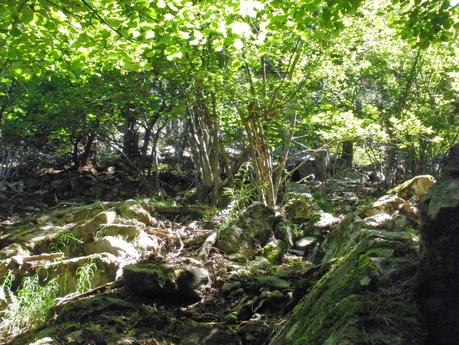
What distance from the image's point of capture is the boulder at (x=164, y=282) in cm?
495

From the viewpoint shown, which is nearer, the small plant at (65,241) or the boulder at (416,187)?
the small plant at (65,241)

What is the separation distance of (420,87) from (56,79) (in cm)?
1254

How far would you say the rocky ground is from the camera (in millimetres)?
2744

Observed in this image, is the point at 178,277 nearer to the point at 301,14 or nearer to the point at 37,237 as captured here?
the point at 301,14

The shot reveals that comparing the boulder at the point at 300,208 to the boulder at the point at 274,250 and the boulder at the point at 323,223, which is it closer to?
the boulder at the point at 323,223

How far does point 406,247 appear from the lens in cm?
317

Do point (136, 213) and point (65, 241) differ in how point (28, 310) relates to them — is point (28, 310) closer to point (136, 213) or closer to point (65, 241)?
point (65, 241)

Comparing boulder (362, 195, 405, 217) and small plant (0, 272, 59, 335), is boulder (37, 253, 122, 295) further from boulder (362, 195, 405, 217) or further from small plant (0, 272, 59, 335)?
boulder (362, 195, 405, 217)

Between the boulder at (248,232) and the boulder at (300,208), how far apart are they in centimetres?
233

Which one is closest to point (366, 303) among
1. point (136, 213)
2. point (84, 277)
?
point (84, 277)

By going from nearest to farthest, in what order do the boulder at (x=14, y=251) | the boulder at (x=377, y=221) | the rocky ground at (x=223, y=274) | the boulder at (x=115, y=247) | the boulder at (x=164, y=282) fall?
the rocky ground at (x=223, y=274) → the boulder at (x=164, y=282) → the boulder at (x=377, y=221) → the boulder at (x=115, y=247) → the boulder at (x=14, y=251)

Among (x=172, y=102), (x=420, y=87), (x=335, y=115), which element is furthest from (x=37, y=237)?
(x=420, y=87)

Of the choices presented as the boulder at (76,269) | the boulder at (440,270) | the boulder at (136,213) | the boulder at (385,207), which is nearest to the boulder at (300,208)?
the boulder at (385,207)

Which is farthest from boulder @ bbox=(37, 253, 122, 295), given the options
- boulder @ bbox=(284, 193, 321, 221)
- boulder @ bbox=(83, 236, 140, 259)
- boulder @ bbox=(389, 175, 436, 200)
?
boulder @ bbox=(389, 175, 436, 200)
